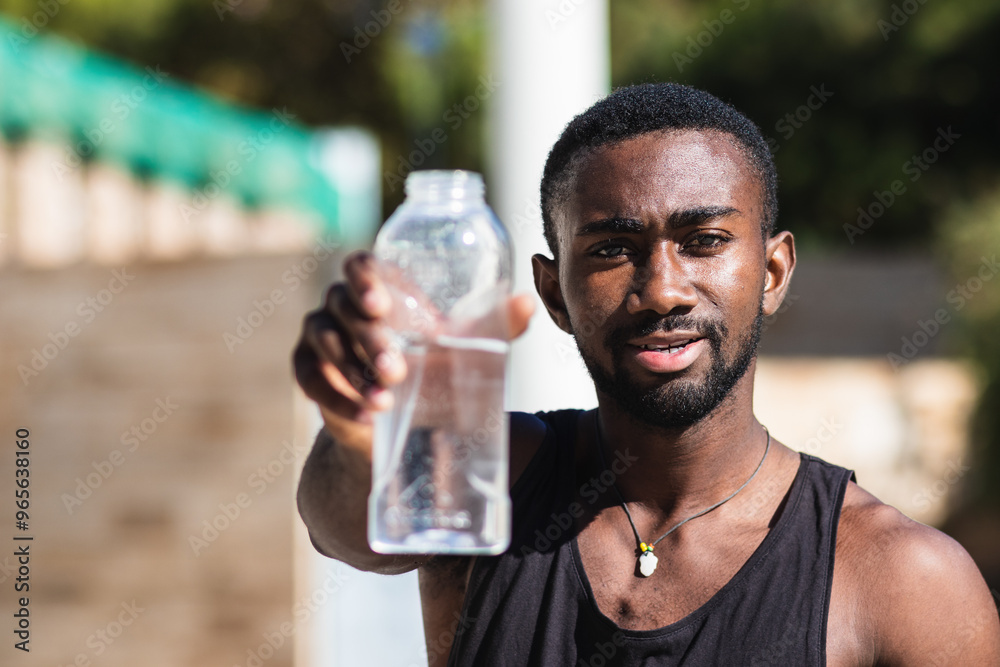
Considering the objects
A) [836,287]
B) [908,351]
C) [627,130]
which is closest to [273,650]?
[627,130]

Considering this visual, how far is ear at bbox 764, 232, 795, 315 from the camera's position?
224 centimetres

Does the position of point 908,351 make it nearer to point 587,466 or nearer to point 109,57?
point 587,466

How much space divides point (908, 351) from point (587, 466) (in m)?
9.73

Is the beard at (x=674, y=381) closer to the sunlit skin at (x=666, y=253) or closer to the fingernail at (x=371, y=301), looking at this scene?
the sunlit skin at (x=666, y=253)

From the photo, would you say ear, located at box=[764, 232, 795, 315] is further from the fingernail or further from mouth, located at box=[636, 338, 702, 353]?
the fingernail

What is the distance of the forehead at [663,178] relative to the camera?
200 cm

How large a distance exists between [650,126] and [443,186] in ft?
2.08
